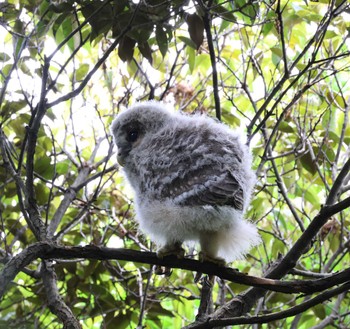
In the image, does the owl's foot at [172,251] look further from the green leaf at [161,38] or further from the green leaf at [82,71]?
the green leaf at [82,71]

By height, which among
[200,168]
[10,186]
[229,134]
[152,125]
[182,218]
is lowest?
[182,218]

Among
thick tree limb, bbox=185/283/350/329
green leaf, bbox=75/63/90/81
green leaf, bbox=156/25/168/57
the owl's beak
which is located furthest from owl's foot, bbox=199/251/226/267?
green leaf, bbox=75/63/90/81

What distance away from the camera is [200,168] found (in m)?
1.99

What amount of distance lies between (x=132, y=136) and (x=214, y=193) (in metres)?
0.62

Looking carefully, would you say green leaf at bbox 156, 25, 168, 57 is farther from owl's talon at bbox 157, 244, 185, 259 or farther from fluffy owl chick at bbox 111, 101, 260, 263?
owl's talon at bbox 157, 244, 185, 259

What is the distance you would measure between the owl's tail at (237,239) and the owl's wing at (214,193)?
15 cm

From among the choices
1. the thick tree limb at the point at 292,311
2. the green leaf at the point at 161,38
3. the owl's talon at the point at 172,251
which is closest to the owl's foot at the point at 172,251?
the owl's talon at the point at 172,251

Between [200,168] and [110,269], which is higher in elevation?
[110,269]

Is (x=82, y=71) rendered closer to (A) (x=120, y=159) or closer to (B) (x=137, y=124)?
(B) (x=137, y=124)

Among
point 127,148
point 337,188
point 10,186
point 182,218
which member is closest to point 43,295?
point 10,186

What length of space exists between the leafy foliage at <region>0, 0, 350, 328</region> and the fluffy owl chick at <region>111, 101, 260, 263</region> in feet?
0.78

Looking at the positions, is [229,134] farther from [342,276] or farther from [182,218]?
[342,276]

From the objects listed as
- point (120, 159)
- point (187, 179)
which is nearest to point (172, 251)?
point (187, 179)

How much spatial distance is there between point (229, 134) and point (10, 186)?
166 centimetres
